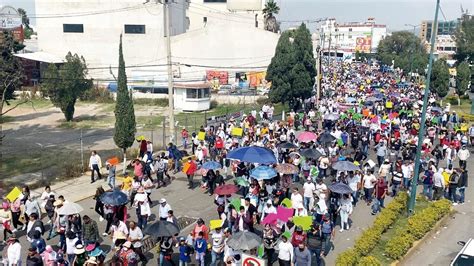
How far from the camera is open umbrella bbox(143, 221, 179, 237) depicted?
1181 cm

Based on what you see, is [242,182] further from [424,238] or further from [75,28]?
[75,28]

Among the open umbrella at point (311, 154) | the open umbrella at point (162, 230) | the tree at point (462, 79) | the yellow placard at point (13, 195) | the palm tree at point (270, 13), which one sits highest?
the palm tree at point (270, 13)

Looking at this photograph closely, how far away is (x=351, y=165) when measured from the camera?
1745 cm

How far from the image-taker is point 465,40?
6731cm

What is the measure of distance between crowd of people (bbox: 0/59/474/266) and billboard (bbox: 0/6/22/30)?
64.2 ft

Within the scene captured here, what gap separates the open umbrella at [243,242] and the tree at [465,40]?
205 ft

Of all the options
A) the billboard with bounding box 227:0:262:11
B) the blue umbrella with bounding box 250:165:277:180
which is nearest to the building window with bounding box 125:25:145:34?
the billboard with bounding box 227:0:262:11

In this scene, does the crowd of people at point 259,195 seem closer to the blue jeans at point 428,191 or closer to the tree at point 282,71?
the blue jeans at point 428,191

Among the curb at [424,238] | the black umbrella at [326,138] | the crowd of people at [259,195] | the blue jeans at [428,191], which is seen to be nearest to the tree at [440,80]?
the crowd of people at [259,195]

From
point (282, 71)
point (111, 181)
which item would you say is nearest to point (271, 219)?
point (111, 181)

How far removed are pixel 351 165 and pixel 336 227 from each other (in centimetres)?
245

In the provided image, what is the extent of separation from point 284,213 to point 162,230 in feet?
10.9

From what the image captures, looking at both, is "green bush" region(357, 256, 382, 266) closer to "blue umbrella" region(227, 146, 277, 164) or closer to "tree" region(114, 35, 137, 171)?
"blue umbrella" region(227, 146, 277, 164)

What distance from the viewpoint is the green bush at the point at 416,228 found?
13.9 m
